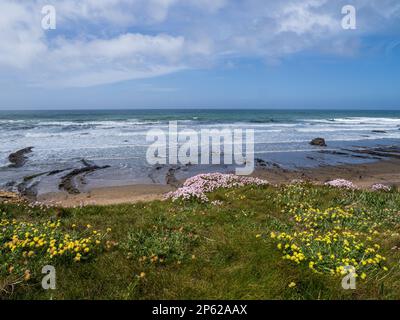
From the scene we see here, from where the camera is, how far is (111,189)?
618 inches

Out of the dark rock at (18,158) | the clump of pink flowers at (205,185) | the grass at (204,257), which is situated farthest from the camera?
the dark rock at (18,158)

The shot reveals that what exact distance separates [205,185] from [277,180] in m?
6.30

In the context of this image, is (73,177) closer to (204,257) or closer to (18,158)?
(18,158)

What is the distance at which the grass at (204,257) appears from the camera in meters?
4.72

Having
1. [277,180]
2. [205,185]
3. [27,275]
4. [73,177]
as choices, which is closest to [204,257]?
[27,275]

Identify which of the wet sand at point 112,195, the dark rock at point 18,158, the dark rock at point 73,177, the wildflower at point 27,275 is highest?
the dark rock at point 18,158

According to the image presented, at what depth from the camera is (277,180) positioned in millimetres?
17609

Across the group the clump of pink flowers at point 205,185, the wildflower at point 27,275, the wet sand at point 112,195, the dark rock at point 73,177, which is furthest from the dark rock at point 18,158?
the wildflower at point 27,275

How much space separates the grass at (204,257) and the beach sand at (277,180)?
3699 millimetres

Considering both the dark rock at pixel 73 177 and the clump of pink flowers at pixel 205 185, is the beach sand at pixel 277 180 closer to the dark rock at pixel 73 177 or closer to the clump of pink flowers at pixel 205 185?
the dark rock at pixel 73 177

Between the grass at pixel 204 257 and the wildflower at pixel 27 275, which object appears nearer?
the grass at pixel 204 257

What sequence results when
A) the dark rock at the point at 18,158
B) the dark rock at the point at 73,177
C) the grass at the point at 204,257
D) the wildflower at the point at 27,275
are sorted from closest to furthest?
the grass at the point at 204,257
the wildflower at the point at 27,275
the dark rock at the point at 73,177
the dark rock at the point at 18,158

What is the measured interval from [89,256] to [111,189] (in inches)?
398
